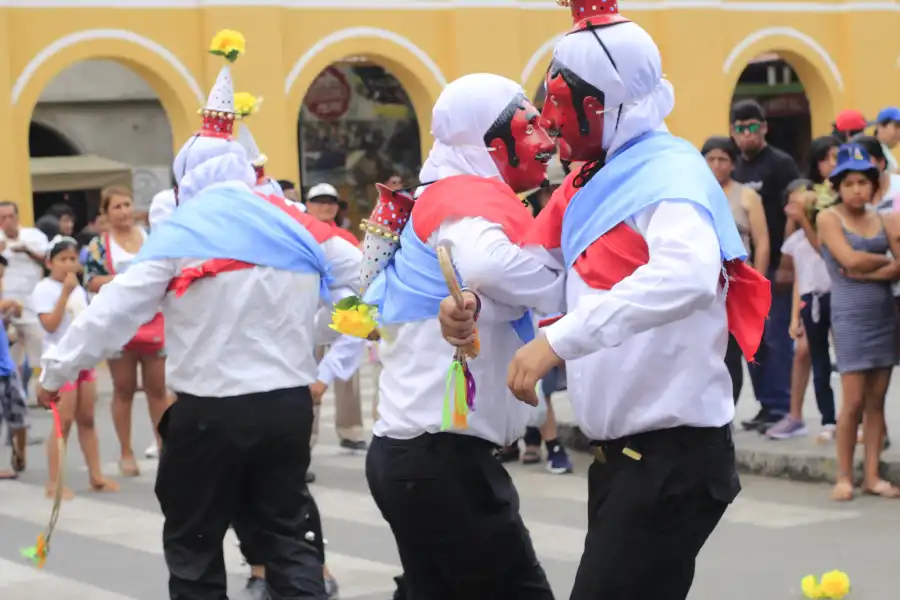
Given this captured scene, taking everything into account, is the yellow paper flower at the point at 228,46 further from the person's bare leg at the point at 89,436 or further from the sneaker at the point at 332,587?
the person's bare leg at the point at 89,436

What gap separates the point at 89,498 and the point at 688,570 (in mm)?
7129

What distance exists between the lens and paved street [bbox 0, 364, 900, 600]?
7.54m

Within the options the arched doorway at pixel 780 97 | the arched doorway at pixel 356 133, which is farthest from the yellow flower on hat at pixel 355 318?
the arched doorway at pixel 780 97

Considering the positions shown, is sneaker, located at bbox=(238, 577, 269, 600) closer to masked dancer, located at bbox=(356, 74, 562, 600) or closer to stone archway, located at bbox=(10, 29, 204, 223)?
masked dancer, located at bbox=(356, 74, 562, 600)

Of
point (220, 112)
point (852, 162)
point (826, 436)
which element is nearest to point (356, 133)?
point (826, 436)

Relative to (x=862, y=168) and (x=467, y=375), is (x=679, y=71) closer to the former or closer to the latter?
(x=862, y=168)

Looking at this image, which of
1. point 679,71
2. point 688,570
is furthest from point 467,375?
point 679,71

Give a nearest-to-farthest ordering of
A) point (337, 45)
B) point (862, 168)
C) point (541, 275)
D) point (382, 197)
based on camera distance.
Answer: point (541, 275), point (382, 197), point (862, 168), point (337, 45)

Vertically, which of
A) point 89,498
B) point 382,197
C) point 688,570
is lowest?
point 89,498

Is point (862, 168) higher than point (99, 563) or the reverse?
higher

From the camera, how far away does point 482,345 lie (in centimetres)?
487

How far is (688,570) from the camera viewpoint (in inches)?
164

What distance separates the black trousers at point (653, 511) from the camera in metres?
4.07

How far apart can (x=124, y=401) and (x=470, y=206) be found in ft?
23.6
